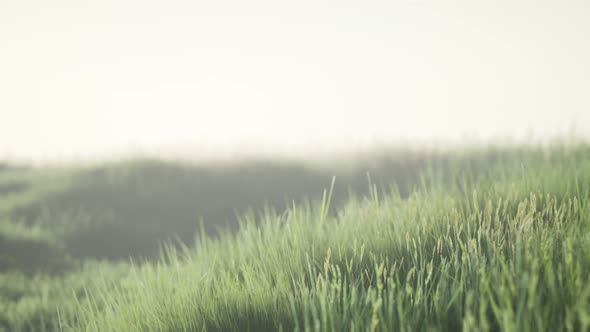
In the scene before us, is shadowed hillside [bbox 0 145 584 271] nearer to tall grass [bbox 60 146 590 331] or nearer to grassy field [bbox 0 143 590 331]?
grassy field [bbox 0 143 590 331]

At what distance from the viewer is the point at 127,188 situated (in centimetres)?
688

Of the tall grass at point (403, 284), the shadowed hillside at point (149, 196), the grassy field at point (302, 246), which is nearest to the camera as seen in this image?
the tall grass at point (403, 284)

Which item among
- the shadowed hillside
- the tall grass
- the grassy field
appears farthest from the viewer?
the shadowed hillside

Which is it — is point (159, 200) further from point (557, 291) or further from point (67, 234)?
point (557, 291)

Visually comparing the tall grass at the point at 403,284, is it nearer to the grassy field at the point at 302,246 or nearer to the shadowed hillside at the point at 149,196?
the grassy field at the point at 302,246

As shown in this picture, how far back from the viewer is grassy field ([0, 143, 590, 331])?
1.62m

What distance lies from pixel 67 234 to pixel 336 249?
4.19 meters

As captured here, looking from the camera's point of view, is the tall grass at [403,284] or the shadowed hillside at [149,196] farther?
the shadowed hillside at [149,196]

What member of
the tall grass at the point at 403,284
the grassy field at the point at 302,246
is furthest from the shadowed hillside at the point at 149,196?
the tall grass at the point at 403,284

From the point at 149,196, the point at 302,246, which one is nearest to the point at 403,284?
the point at 302,246

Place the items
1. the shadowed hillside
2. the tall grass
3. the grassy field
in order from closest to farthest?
the tall grass → the grassy field → the shadowed hillside

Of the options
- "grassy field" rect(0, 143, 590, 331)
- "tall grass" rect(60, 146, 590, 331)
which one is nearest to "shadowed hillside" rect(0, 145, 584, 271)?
"grassy field" rect(0, 143, 590, 331)

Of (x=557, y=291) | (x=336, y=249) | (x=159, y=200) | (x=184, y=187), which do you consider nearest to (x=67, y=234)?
(x=159, y=200)

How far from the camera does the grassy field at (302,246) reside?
1617 millimetres
